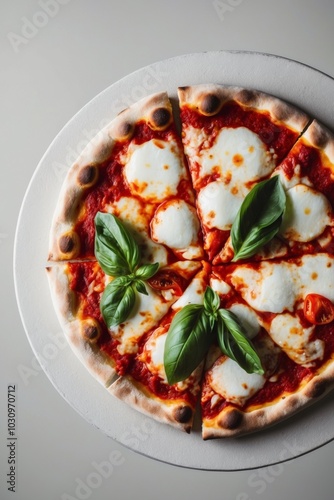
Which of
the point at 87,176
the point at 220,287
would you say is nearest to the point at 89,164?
the point at 87,176

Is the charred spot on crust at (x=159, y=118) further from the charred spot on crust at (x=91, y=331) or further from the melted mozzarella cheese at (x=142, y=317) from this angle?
the charred spot on crust at (x=91, y=331)

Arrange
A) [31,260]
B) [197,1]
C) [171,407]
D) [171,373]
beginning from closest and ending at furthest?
[171,373] < [171,407] < [31,260] < [197,1]

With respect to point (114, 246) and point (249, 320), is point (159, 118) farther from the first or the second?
point (249, 320)

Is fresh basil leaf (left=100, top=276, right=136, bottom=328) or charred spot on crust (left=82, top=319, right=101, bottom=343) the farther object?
charred spot on crust (left=82, top=319, right=101, bottom=343)

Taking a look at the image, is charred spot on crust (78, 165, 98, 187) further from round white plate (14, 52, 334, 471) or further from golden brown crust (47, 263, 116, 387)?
golden brown crust (47, 263, 116, 387)

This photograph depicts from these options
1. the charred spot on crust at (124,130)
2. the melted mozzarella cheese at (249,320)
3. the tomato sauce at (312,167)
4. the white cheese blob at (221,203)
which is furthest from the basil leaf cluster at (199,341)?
the charred spot on crust at (124,130)

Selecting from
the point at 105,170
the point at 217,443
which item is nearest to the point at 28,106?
the point at 105,170

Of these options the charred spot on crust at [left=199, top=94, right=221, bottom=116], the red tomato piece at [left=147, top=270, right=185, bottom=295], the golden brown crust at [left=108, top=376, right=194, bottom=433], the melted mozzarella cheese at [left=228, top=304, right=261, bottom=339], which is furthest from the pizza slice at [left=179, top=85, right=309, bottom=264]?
the golden brown crust at [left=108, top=376, right=194, bottom=433]

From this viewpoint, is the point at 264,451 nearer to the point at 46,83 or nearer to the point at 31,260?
the point at 31,260
